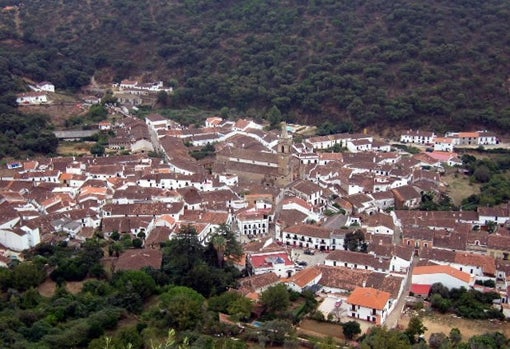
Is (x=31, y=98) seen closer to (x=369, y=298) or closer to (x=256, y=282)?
(x=256, y=282)

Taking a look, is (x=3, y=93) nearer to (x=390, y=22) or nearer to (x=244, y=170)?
(x=244, y=170)

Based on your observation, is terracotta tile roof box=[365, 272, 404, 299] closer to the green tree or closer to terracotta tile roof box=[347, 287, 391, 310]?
terracotta tile roof box=[347, 287, 391, 310]

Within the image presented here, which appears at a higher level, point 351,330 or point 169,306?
point 169,306

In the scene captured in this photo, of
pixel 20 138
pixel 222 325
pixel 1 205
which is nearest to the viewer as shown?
pixel 222 325

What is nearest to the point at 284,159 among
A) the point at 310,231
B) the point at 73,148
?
the point at 310,231

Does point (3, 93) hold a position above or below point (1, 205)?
above

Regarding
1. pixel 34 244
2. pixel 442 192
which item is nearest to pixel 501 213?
pixel 442 192

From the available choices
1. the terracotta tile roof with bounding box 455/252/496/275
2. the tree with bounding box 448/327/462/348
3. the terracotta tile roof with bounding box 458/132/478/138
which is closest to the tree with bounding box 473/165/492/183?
the terracotta tile roof with bounding box 458/132/478/138
